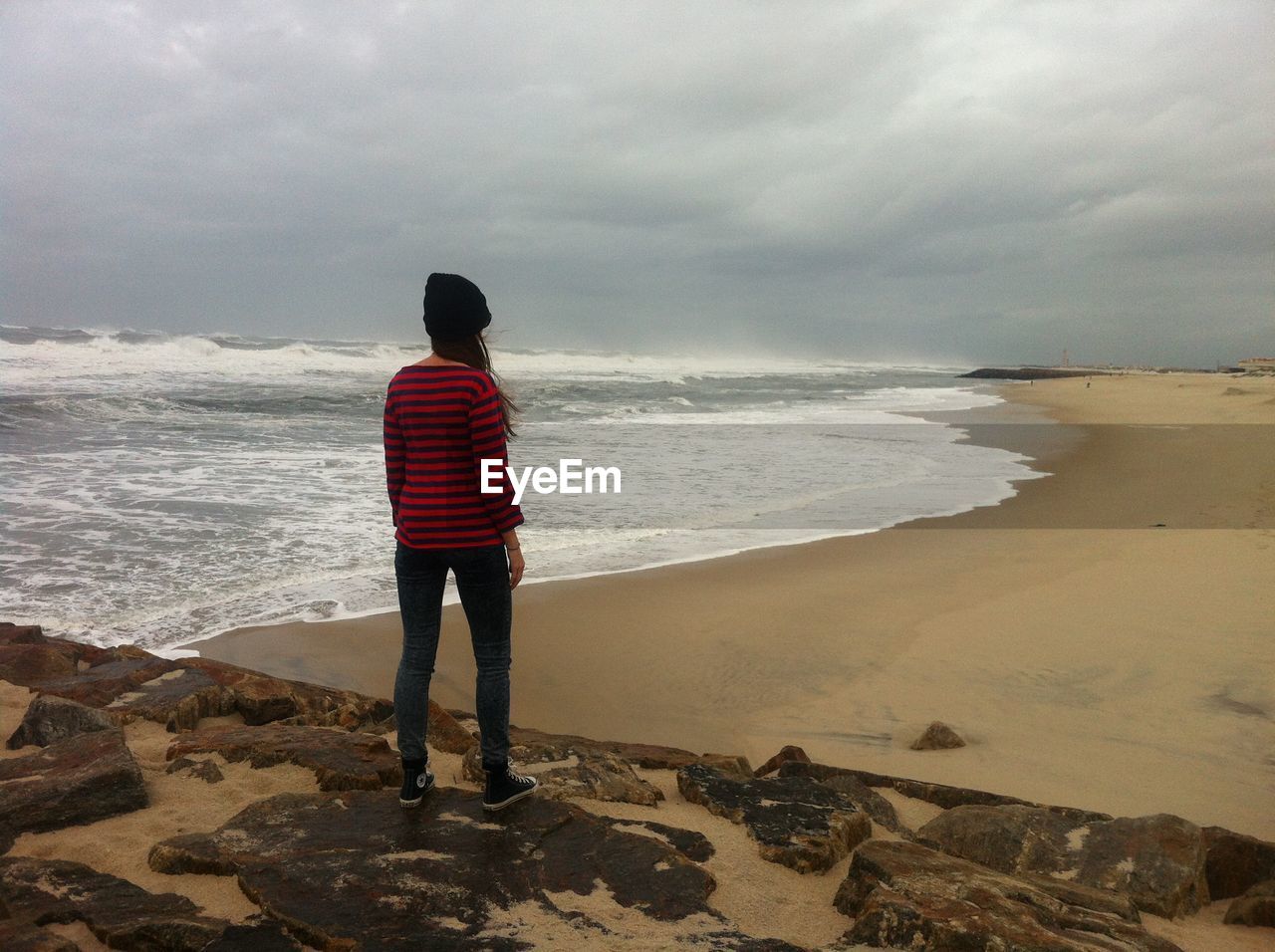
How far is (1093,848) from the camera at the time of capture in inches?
113

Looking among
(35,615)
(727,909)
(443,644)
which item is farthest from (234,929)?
(35,615)

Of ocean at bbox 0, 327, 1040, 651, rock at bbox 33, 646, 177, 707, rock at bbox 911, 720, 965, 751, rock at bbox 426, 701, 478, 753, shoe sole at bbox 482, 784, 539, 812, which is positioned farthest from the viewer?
ocean at bbox 0, 327, 1040, 651

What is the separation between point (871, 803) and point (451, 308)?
247 cm

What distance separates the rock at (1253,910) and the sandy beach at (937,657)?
106cm

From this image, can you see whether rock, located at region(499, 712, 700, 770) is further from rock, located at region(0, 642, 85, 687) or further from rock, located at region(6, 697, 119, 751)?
rock, located at region(0, 642, 85, 687)

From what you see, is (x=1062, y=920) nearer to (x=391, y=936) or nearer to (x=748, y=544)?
(x=391, y=936)

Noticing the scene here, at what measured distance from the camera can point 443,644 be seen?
20.3 feet

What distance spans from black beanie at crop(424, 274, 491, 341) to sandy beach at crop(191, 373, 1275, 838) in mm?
2832

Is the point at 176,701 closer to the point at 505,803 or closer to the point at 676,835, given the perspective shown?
the point at 505,803

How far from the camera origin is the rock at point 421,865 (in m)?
2.31

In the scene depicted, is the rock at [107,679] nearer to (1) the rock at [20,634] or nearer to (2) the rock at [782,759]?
(1) the rock at [20,634]

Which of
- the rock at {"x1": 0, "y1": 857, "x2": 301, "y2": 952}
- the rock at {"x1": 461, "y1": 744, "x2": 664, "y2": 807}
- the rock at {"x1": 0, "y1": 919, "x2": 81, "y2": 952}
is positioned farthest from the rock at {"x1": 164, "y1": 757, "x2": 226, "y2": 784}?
the rock at {"x1": 0, "y1": 919, "x2": 81, "y2": 952}

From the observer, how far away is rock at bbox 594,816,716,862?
2.77 metres

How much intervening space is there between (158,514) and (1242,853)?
10.1 m
